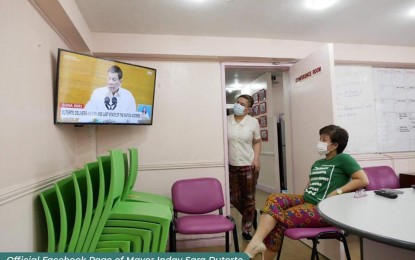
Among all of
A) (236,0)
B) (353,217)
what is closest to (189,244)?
(353,217)

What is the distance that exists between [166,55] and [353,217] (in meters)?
2.36

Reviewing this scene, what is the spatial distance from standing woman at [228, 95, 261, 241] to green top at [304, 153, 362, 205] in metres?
0.94

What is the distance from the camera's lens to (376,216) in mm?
1082

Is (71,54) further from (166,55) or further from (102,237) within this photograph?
(102,237)

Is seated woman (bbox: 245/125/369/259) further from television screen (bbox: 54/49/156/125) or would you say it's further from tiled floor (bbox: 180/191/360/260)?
television screen (bbox: 54/49/156/125)

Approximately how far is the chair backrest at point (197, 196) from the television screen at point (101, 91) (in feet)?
2.54

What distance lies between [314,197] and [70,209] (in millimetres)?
1830

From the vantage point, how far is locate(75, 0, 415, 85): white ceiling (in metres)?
2.25

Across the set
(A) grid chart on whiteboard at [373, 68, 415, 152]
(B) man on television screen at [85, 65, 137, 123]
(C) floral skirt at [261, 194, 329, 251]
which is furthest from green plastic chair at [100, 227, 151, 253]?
(A) grid chart on whiteboard at [373, 68, 415, 152]

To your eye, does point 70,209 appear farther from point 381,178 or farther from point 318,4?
point 381,178

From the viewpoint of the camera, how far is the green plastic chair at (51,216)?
152 centimetres

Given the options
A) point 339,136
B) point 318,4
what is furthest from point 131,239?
point 318,4

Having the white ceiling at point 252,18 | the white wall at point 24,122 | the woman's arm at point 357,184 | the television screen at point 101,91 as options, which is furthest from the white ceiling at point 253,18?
the woman's arm at point 357,184

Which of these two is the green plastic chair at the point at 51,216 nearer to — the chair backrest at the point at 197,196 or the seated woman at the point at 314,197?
the chair backrest at the point at 197,196
